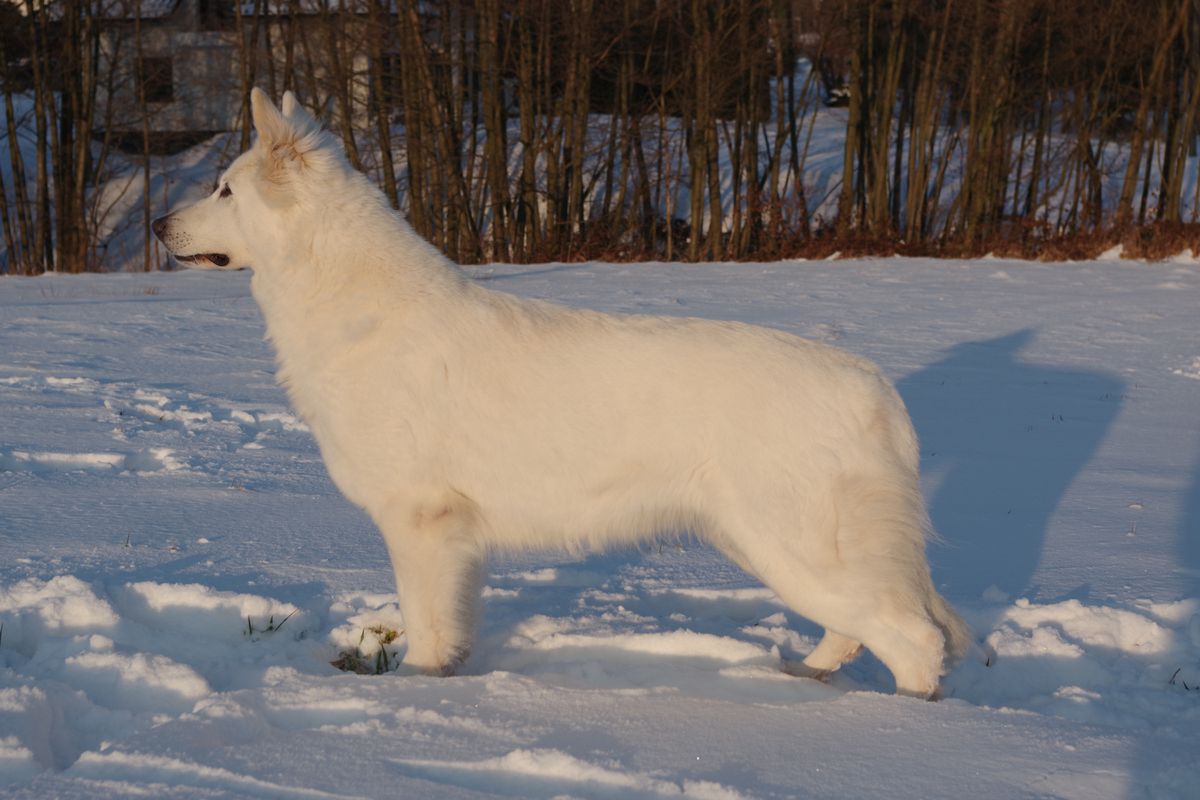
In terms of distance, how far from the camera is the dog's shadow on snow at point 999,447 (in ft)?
18.7

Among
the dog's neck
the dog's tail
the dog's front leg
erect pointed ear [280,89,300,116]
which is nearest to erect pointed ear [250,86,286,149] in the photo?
erect pointed ear [280,89,300,116]

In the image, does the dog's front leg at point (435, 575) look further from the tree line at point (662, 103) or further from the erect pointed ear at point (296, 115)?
the tree line at point (662, 103)

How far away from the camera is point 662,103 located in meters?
24.7

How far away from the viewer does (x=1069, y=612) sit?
189 inches

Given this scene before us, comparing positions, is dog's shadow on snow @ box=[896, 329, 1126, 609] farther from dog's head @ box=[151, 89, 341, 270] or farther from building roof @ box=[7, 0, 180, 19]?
building roof @ box=[7, 0, 180, 19]

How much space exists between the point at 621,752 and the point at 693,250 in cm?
2194

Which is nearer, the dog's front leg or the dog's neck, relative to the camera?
the dog's front leg

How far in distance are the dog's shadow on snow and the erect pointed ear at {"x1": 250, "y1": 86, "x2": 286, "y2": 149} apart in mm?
3548

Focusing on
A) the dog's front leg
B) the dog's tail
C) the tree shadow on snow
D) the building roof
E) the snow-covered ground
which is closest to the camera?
the snow-covered ground

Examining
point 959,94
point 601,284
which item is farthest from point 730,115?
point 601,284

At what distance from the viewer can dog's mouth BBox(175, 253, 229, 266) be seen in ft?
15.3

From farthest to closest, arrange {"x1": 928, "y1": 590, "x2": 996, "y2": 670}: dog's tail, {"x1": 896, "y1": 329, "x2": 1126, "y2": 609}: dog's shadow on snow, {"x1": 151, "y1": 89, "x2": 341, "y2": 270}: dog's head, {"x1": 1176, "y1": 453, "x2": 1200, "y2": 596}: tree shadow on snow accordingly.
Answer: {"x1": 896, "y1": 329, "x2": 1126, "y2": 609}: dog's shadow on snow < {"x1": 1176, "y1": 453, "x2": 1200, "y2": 596}: tree shadow on snow < {"x1": 151, "y1": 89, "x2": 341, "y2": 270}: dog's head < {"x1": 928, "y1": 590, "x2": 996, "y2": 670}: dog's tail

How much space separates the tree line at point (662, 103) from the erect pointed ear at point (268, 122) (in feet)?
58.3

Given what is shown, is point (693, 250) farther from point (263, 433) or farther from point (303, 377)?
point (303, 377)
